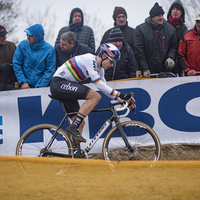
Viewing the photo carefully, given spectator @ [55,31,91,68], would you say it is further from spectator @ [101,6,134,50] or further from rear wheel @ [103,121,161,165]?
rear wheel @ [103,121,161,165]

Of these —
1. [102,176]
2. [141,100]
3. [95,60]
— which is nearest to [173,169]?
[102,176]

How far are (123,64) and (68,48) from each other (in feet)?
3.35

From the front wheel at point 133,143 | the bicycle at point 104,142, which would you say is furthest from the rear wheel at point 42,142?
the front wheel at point 133,143

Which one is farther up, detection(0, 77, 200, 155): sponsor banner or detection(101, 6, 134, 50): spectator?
detection(101, 6, 134, 50): spectator

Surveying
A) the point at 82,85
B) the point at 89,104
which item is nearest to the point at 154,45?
the point at 82,85

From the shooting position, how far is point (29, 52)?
6203mm

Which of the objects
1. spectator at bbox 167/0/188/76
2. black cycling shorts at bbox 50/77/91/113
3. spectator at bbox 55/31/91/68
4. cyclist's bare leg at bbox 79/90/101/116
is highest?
spectator at bbox 167/0/188/76

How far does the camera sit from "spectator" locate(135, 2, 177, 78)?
20.5ft

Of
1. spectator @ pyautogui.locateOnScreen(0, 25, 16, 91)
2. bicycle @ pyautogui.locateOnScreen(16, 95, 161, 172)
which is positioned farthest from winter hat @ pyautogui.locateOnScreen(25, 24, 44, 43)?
bicycle @ pyautogui.locateOnScreen(16, 95, 161, 172)

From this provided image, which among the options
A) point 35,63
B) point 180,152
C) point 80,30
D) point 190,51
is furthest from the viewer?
point 80,30

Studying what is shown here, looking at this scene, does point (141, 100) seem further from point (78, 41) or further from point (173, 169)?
point (173, 169)

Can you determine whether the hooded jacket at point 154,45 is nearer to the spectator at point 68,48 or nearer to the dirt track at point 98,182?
the spectator at point 68,48

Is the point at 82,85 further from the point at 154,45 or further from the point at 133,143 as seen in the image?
the point at 154,45

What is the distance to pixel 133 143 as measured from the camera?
5.61 meters
